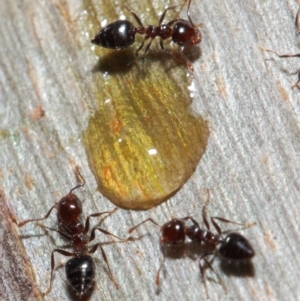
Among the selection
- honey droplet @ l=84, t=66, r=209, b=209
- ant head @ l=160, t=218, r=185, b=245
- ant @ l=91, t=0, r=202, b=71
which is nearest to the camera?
ant head @ l=160, t=218, r=185, b=245

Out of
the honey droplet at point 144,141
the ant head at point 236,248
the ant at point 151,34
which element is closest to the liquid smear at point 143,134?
the honey droplet at point 144,141

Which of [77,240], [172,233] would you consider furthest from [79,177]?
[172,233]

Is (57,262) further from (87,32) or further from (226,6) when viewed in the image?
(226,6)

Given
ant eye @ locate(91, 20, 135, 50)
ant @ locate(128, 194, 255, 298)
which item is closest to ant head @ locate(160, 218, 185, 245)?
ant @ locate(128, 194, 255, 298)

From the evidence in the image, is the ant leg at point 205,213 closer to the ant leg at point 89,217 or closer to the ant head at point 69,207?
the ant leg at point 89,217

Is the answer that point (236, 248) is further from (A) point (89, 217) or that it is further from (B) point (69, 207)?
(B) point (69, 207)

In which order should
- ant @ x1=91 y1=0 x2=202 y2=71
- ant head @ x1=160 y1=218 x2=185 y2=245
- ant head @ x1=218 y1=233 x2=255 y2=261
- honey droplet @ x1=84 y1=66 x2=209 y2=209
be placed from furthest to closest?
ant @ x1=91 y1=0 x2=202 y2=71 < honey droplet @ x1=84 y1=66 x2=209 y2=209 < ant head @ x1=160 y1=218 x2=185 y2=245 < ant head @ x1=218 y1=233 x2=255 y2=261

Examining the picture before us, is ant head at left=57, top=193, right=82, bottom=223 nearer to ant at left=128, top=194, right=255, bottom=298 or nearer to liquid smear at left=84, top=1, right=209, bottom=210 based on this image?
liquid smear at left=84, top=1, right=209, bottom=210
